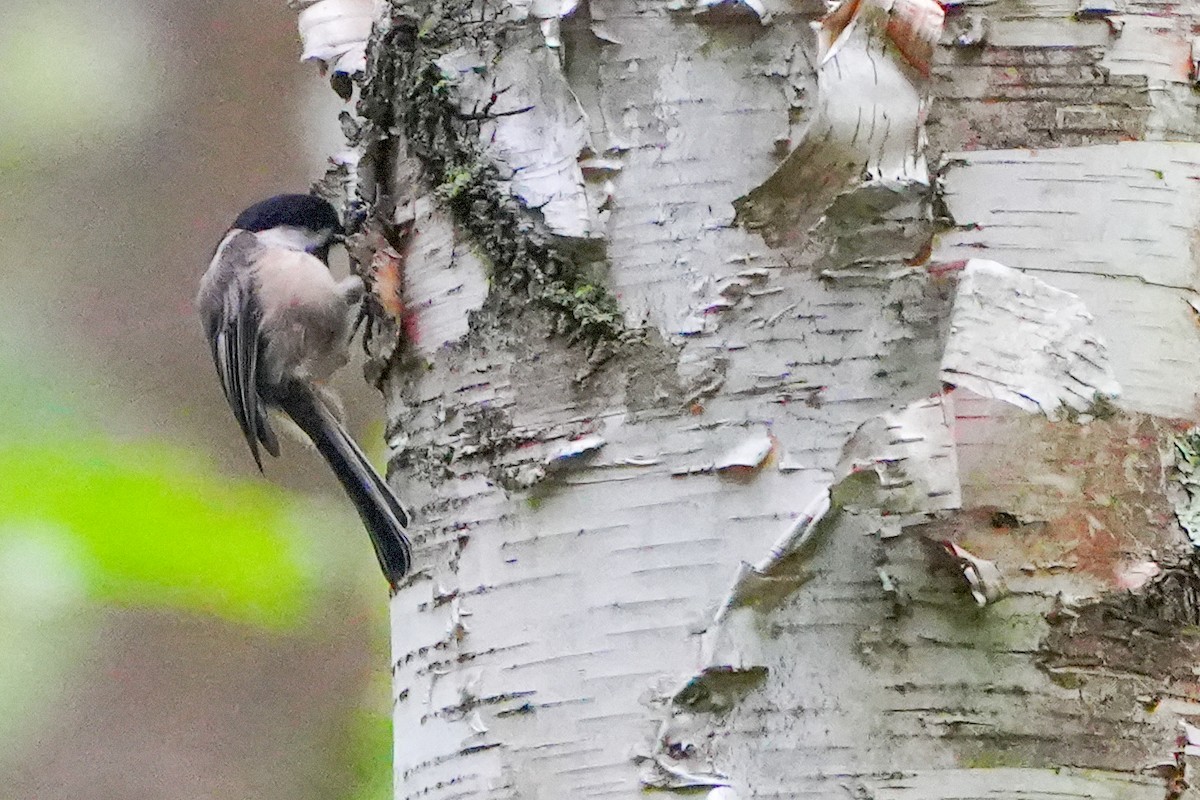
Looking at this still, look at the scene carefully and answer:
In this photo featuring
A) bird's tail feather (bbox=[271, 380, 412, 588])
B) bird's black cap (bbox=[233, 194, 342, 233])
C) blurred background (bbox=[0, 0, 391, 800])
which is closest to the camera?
bird's tail feather (bbox=[271, 380, 412, 588])

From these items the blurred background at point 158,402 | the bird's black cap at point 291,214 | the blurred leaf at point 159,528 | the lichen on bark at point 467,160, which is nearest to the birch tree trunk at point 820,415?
the lichen on bark at point 467,160

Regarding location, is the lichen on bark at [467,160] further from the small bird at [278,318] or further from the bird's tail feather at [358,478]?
the small bird at [278,318]

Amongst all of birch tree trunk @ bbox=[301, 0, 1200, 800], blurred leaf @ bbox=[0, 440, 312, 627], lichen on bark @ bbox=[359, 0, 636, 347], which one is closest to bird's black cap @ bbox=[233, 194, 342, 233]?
blurred leaf @ bbox=[0, 440, 312, 627]

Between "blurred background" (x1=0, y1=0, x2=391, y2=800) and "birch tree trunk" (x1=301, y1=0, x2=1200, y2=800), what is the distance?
1.19 m

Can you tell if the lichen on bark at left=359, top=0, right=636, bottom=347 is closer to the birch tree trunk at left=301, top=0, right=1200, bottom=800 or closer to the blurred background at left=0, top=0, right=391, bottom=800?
the birch tree trunk at left=301, top=0, right=1200, bottom=800

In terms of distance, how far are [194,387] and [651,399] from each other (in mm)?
1977

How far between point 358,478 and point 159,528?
0.56 m

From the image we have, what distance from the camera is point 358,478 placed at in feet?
4.47

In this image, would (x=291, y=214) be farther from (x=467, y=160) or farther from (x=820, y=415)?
(x=820, y=415)

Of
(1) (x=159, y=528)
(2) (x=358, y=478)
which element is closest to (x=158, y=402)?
(1) (x=159, y=528)

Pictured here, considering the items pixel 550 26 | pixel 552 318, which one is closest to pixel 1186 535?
pixel 552 318

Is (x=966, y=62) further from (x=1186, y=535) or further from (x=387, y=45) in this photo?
(x=387, y=45)

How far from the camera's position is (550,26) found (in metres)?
0.88

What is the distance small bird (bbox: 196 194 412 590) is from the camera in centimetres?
171
